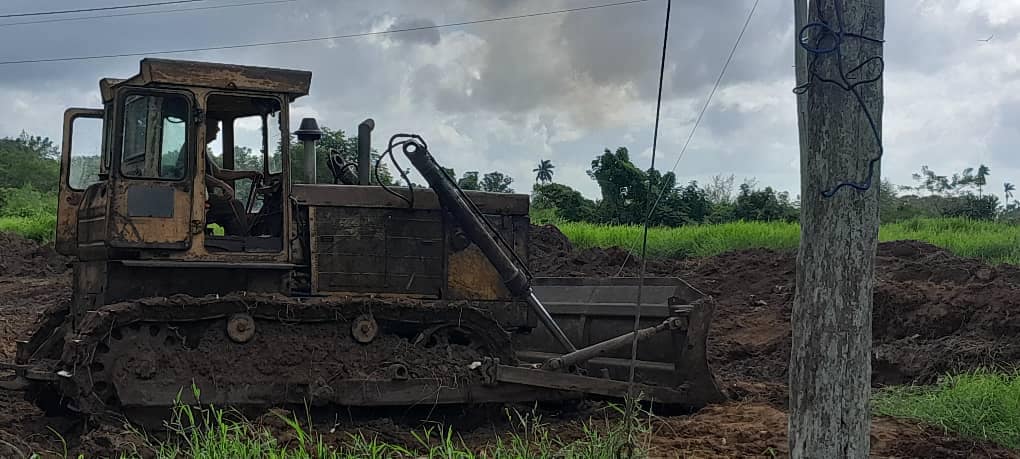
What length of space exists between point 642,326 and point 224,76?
383cm

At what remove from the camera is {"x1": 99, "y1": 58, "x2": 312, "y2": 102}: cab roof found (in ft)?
23.8

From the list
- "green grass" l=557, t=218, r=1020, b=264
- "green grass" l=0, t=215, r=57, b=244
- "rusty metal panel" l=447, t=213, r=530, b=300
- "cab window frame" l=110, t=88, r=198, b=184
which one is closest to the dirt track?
"green grass" l=557, t=218, r=1020, b=264

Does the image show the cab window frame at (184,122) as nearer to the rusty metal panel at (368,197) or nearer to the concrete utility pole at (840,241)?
the rusty metal panel at (368,197)

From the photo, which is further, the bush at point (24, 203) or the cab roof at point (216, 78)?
the bush at point (24, 203)

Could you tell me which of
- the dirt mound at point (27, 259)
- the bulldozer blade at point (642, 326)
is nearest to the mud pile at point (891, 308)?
the bulldozer blade at point (642, 326)

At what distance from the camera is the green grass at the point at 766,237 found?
59.3ft

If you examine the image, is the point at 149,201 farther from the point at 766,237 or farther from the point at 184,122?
the point at 766,237

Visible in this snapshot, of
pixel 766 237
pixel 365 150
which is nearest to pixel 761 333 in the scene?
pixel 766 237

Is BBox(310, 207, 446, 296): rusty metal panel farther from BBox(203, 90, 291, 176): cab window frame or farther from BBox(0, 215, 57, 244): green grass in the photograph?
BBox(0, 215, 57, 244): green grass

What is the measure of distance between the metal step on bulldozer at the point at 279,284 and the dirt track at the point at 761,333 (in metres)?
0.40

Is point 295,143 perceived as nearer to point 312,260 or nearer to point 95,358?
point 312,260

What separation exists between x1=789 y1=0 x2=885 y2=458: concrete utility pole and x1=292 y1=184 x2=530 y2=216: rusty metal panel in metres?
4.31

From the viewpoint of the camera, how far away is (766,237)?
19375 mm

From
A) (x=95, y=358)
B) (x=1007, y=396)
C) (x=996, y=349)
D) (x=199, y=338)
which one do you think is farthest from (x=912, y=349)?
(x=95, y=358)
